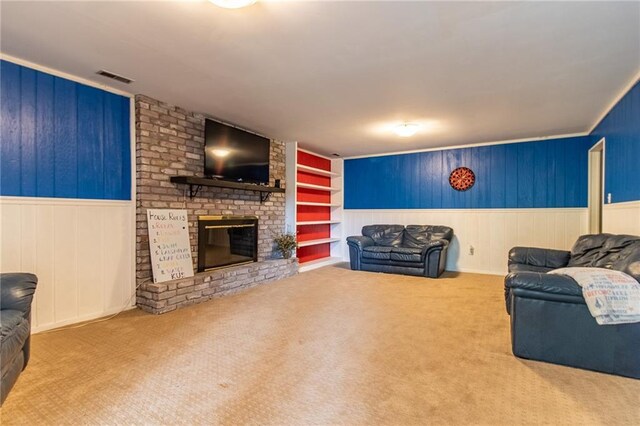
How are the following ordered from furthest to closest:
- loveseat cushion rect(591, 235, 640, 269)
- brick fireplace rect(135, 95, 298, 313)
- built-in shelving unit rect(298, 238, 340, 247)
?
built-in shelving unit rect(298, 238, 340, 247) < brick fireplace rect(135, 95, 298, 313) < loveseat cushion rect(591, 235, 640, 269)

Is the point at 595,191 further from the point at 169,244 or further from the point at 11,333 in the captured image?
the point at 11,333

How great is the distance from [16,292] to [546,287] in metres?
3.49

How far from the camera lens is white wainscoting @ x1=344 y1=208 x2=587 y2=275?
5227mm

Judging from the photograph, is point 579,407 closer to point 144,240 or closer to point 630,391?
point 630,391

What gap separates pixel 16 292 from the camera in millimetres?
2041

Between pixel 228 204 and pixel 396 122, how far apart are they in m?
2.64

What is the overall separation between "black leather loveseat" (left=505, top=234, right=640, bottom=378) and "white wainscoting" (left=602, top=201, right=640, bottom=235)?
632 mm

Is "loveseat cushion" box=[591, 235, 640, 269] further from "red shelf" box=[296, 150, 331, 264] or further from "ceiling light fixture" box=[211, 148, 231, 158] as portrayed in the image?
"red shelf" box=[296, 150, 331, 264]

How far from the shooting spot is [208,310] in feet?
11.6

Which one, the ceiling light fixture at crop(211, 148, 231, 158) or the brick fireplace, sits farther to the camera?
the ceiling light fixture at crop(211, 148, 231, 158)

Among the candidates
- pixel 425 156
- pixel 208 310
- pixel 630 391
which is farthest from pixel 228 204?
pixel 630 391

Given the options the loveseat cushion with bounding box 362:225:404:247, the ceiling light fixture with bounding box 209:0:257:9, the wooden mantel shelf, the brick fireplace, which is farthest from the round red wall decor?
the ceiling light fixture with bounding box 209:0:257:9

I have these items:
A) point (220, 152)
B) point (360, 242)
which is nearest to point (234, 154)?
point (220, 152)

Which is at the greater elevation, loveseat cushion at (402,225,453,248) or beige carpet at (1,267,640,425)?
loveseat cushion at (402,225,453,248)
